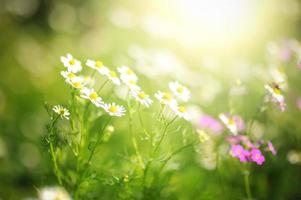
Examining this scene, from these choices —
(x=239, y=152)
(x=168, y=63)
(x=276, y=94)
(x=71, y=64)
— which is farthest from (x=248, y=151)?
(x=168, y=63)

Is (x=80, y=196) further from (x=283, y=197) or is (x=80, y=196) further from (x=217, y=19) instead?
(x=217, y=19)

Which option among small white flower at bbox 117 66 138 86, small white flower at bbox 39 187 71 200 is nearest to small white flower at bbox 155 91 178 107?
small white flower at bbox 117 66 138 86

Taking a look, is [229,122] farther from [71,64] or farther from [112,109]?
[71,64]

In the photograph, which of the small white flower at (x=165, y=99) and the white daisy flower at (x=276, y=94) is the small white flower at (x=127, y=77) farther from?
the white daisy flower at (x=276, y=94)

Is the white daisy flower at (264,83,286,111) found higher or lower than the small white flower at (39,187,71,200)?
higher

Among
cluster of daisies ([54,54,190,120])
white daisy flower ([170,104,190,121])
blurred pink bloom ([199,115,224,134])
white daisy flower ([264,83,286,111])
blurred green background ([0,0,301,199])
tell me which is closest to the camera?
cluster of daisies ([54,54,190,120])

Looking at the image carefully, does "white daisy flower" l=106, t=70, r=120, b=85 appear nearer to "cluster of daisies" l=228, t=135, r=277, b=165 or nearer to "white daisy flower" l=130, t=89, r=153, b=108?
"white daisy flower" l=130, t=89, r=153, b=108

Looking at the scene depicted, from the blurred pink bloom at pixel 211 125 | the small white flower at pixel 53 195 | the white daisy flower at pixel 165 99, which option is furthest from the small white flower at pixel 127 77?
the blurred pink bloom at pixel 211 125
